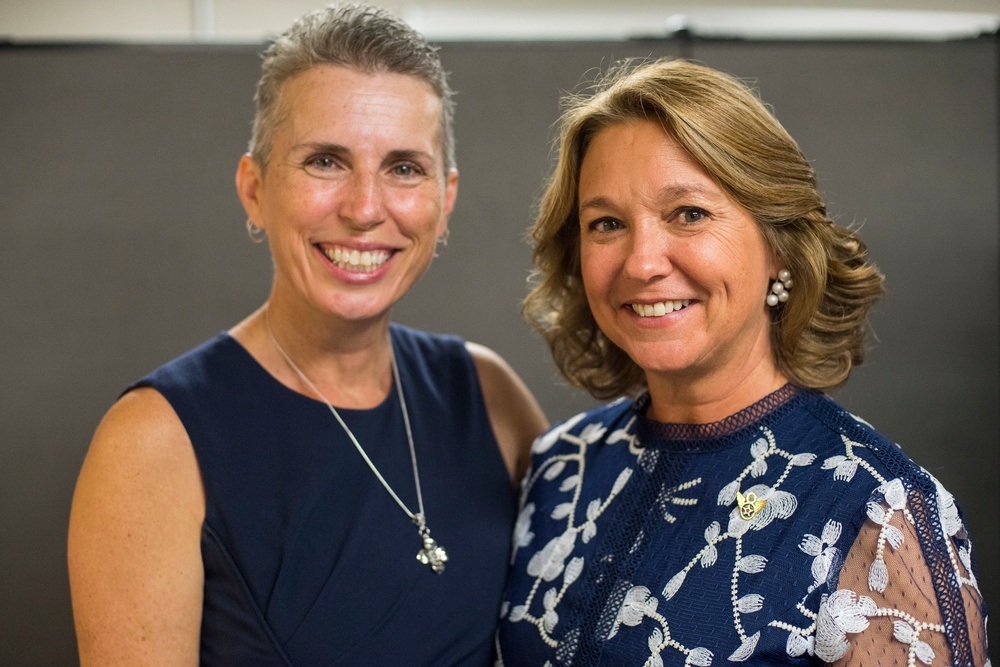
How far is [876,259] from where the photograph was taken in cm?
312

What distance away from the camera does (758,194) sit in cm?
164

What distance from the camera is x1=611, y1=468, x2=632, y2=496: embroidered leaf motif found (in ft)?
6.07

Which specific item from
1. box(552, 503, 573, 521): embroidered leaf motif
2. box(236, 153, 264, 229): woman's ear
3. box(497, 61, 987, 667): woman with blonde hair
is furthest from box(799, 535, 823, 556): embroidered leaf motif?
box(236, 153, 264, 229): woman's ear

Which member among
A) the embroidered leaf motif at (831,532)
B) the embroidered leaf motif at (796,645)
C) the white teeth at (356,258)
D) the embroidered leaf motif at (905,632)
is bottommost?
the embroidered leaf motif at (796,645)

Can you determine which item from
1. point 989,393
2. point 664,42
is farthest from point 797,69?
point 989,393

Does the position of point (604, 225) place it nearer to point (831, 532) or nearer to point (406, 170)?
A: point (406, 170)

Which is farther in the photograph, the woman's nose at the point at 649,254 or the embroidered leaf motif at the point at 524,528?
the embroidered leaf motif at the point at 524,528

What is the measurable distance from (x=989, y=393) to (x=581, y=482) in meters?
1.74

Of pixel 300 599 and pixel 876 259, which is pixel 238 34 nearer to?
pixel 876 259

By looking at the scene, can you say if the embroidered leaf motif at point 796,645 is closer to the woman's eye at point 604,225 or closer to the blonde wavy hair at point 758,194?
the blonde wavy hair at point 758,194

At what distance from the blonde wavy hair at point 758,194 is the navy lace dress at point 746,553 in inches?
4.8

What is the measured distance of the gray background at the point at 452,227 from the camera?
116 inches

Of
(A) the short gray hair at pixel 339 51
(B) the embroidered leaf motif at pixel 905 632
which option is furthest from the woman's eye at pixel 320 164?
(B) the embroidered leaf motif at pixel 905 632

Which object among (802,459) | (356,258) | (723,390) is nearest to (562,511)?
(723,390)
